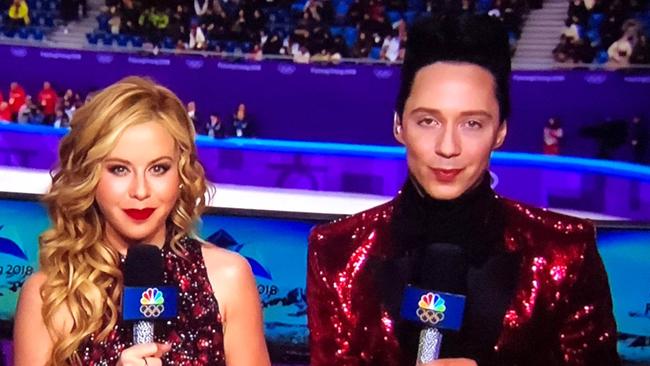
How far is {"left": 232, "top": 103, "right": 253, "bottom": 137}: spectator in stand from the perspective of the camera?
11.1 meters

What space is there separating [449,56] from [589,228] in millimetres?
494

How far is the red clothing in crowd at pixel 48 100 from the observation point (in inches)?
463

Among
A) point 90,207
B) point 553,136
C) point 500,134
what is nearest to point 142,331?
point 90,207

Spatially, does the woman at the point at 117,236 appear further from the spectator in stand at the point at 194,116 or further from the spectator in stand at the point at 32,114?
the spectator in stand at the point at 32,114

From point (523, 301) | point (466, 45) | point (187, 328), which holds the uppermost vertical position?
point (466, 45)

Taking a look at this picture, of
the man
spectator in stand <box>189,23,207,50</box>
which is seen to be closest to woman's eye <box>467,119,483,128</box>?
the man

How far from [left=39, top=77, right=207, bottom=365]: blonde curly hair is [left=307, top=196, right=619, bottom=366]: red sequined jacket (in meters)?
0.45

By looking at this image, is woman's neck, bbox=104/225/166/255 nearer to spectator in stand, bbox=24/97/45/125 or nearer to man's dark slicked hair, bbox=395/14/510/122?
man's dark slicked hair, bbox=395/14/510/122

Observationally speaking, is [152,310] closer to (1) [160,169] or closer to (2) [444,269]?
(1) [160,169]

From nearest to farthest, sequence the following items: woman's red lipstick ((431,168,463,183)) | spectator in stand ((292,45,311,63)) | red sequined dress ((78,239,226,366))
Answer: woman's red lipstick ((431,168,463,183))
red sequined dress ((78,239,226,366))
spectator in stand ((292,45,311,63))

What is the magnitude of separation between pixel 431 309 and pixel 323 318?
49cm

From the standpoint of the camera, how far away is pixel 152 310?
5.46ft

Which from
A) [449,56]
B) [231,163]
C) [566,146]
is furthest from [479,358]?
[566,146]

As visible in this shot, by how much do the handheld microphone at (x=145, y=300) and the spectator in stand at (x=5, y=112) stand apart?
1067cm
